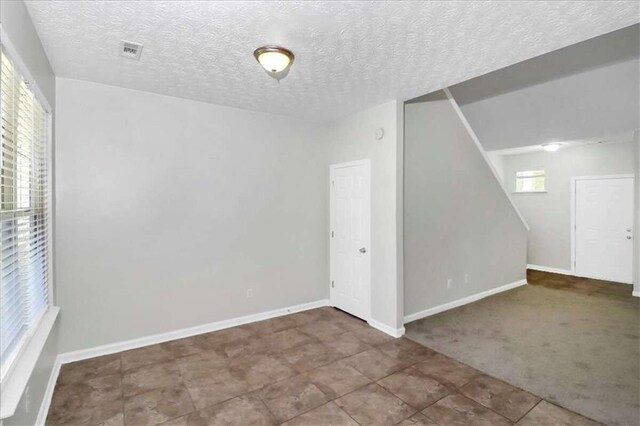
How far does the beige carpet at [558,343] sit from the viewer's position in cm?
258

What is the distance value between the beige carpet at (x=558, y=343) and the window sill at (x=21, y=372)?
3.32 metres

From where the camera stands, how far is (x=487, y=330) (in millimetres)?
3879

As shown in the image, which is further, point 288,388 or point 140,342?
Result: point 140,342

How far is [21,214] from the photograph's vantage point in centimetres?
207

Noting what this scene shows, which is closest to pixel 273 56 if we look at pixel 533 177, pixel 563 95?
pixel 563 95

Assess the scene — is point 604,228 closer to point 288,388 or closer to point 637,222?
point 637,222

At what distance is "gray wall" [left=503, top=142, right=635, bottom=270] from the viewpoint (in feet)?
20.7

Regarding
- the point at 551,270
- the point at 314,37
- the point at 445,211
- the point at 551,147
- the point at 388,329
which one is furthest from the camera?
the point at 551,270

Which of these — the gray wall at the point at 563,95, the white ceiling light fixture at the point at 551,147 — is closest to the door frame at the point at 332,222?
the gray wall at the point at 563,95

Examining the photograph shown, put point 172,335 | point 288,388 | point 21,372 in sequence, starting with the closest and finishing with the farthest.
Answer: point 21,372, point 288,388, point 172,335

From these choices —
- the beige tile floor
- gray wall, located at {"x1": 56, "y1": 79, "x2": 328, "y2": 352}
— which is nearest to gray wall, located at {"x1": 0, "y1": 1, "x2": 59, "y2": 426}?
the beige tile floor

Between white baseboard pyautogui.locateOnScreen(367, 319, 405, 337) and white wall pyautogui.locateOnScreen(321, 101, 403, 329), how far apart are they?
0.03 m

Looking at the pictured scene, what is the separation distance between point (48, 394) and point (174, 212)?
1.88m

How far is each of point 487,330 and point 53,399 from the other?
4.36 m
